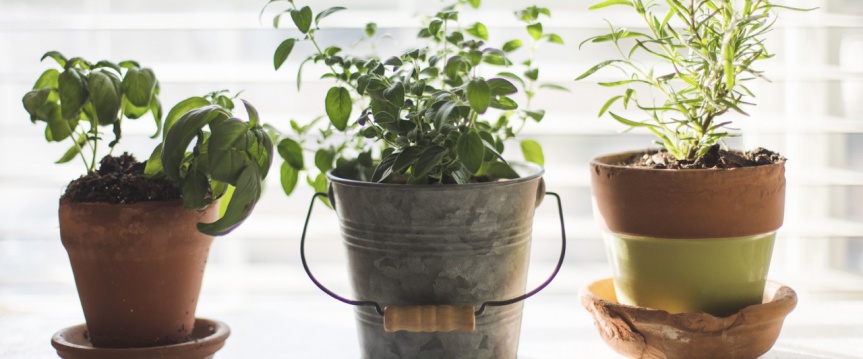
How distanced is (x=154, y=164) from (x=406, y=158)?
14.6 inches

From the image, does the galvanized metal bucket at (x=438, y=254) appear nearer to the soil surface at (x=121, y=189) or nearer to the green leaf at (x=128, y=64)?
the soil surface at (x=121, y=189)

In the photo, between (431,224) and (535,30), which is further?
(535,30)

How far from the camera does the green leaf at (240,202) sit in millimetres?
1085

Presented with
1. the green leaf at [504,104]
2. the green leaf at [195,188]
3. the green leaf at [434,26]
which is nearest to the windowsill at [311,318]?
the green leaf at [195,188]

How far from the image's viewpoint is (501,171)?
1.28 metres

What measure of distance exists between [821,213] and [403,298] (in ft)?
3.05

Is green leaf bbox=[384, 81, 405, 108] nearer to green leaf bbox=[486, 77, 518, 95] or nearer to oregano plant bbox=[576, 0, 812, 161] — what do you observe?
green leaf bbox=[486, 77, 518, 95]

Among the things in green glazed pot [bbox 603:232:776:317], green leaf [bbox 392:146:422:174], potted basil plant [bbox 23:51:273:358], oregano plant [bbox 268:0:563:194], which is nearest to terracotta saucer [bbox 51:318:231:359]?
potted basil plant [bbox 23:51:273:358]

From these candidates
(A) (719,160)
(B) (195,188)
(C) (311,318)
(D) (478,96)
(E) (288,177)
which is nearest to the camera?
(D) (478,96)

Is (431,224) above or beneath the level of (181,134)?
beneath

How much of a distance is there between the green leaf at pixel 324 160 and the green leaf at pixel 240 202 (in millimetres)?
228

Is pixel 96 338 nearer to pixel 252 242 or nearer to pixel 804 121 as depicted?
pixel 252 242

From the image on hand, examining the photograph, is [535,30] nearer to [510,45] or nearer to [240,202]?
[510,45]

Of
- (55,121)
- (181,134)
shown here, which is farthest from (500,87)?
(55,121)
